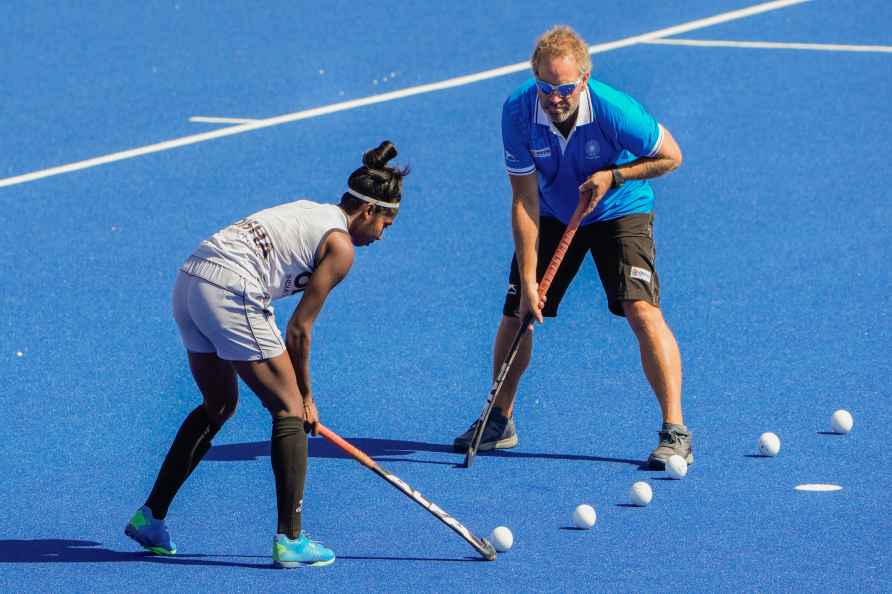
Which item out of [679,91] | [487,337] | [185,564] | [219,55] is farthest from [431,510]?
[219,55]

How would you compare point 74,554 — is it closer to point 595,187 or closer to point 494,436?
point 494,436

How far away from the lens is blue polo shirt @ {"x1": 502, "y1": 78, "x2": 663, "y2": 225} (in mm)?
7637

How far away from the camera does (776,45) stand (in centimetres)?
1529

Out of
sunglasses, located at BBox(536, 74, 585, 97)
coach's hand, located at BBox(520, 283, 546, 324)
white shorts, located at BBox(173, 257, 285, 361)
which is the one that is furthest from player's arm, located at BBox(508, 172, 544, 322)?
white shorts, located at BBox(173, 257, 285, 361)

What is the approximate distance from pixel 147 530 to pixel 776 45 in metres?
10.1

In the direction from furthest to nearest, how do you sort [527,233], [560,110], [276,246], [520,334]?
[520,334], [527,233], [560,110], [276,246]

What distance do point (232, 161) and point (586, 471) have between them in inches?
236

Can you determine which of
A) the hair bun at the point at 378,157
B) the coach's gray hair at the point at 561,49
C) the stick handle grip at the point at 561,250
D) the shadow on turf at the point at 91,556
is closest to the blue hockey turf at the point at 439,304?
the shadow on turf at the point at 91,556

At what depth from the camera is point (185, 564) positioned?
6750 millimetres

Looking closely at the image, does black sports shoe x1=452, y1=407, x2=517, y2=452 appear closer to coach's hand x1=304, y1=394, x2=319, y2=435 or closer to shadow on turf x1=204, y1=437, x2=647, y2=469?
shadow on turf x1=204, y1=437, x2=647, y2=469

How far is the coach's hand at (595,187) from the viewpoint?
762 cm

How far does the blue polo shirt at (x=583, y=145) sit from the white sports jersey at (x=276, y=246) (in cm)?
155

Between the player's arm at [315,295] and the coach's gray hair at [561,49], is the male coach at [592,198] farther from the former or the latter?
the player's arm at [315,295]

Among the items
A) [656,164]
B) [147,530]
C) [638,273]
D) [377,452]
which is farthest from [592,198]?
[147,530]
